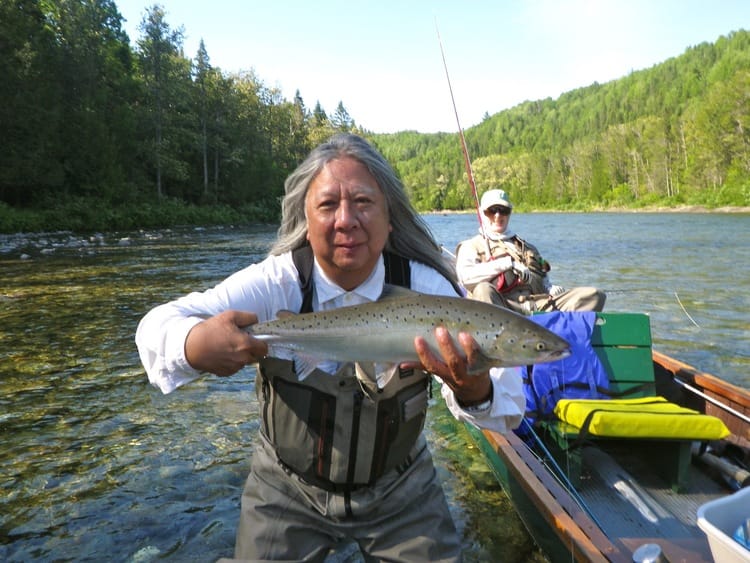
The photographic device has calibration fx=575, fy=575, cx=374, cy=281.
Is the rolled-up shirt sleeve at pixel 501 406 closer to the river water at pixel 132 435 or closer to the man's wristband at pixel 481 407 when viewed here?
the man's wristband at pixel 481 407

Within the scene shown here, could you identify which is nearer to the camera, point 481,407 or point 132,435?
point 481,407

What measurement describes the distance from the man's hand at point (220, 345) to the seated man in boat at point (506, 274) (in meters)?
4.95

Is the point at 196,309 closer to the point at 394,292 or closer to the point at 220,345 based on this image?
the point at 220,345

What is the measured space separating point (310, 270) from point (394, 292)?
1.46 feet

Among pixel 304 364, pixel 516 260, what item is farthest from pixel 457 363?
pixel 516 260

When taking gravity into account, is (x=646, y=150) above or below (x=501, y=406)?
above

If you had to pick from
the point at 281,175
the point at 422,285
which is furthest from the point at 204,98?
the point at 422,285

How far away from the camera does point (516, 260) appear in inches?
316

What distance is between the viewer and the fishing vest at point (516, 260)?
305 inches

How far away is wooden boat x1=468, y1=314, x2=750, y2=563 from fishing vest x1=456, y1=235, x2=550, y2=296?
2.23 m

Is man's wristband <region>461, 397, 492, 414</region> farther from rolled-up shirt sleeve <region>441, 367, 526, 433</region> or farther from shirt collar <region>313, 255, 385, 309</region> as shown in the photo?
shirt collar <region>313, 255, 385, 309</region>

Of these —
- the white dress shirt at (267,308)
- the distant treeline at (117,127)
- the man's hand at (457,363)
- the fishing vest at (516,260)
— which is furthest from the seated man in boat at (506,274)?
the distant treeline at (117,127)

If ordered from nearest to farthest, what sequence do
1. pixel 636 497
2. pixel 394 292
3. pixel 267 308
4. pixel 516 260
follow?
pixel 394 292, pixel 267 308, pixel 636 497, pixel 516 260

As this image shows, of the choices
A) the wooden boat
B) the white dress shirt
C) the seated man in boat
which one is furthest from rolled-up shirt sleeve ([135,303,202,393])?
the seated man in boat
